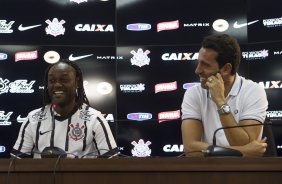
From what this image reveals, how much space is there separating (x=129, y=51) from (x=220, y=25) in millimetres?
964

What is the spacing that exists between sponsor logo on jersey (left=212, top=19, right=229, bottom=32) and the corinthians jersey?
267 cm

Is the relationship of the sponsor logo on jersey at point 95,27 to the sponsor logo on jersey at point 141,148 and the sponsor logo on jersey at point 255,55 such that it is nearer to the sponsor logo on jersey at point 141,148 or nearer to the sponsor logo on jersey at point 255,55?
the sponsor logo on jersey at point 141,148

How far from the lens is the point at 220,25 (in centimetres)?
497

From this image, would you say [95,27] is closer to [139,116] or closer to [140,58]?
[140,58]

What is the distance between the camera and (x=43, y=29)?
16.3 feet

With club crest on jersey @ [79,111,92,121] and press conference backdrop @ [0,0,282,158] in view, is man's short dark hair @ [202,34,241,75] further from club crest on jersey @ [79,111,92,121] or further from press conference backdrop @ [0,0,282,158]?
press conference backdrop @ [0,0,282,158]

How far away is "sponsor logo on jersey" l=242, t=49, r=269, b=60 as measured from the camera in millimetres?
4754

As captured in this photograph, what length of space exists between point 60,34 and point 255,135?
308 cm

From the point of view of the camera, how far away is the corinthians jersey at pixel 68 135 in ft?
8.17

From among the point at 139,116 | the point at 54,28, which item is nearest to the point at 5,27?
the point at 54,28

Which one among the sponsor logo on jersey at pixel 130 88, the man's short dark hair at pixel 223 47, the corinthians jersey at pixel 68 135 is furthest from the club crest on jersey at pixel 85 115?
the sponsor logo on jersey at pixel 130 88

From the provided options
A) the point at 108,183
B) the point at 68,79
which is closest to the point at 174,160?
the point at 108,183

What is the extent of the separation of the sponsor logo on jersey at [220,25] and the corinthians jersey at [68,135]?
267cm

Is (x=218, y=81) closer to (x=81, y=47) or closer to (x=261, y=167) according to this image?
(x=261, y=167)
